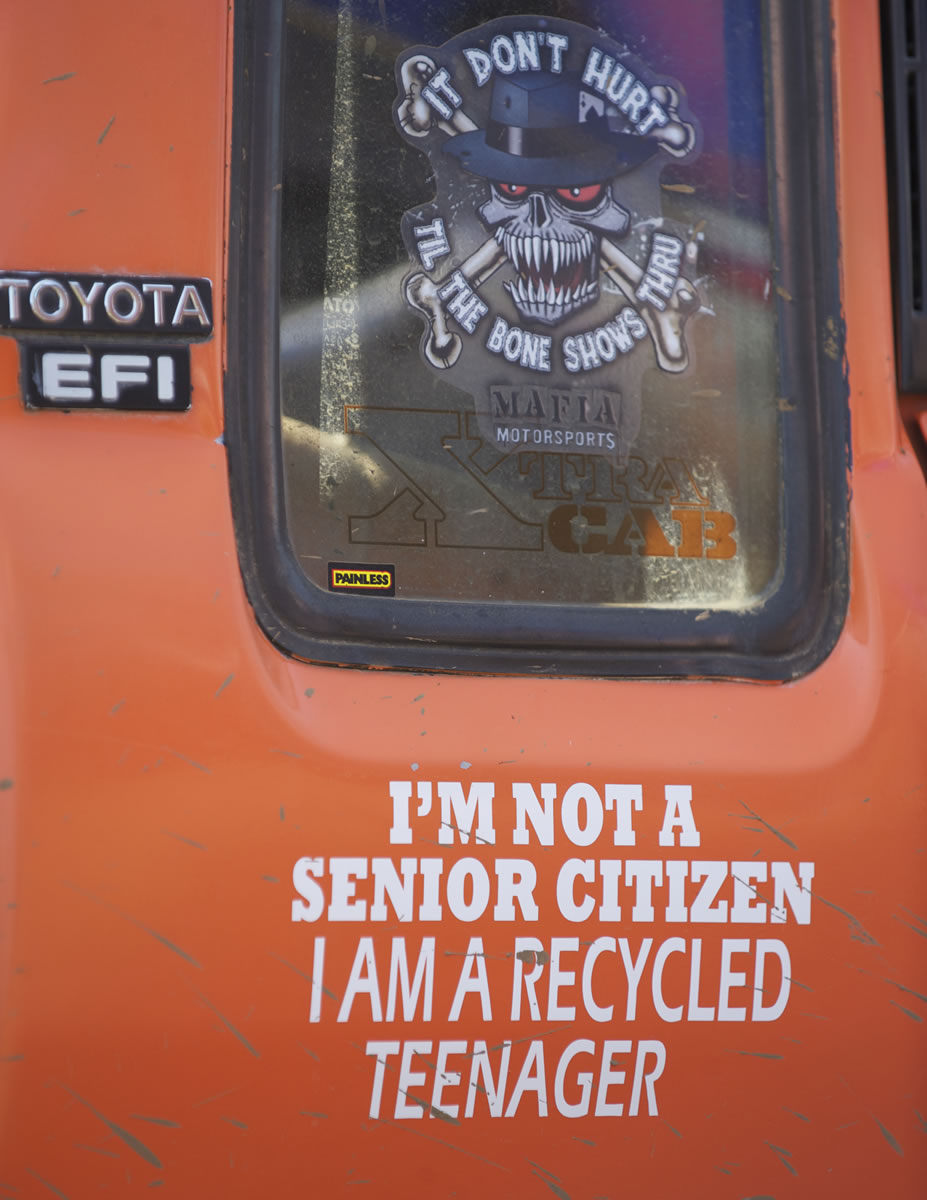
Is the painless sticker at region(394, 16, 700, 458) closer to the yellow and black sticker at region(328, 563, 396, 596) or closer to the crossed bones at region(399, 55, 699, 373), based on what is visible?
the crossed bones at region(399, 55, 699, 373)

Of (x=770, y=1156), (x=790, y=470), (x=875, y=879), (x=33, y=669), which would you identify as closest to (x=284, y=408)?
(x=33, y=669)

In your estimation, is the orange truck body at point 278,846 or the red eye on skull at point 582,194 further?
the red eye on skull at point 582,194

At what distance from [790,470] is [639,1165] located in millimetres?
711

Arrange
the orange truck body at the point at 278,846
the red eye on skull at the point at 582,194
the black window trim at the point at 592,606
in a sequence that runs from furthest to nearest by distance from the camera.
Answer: the red eye on skull at the point at 582,194 → the black window trim at the point at 592,606 → the orange truck body at the point at 278,846

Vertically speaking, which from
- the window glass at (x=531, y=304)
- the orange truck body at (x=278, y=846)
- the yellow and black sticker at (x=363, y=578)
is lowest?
the orange truck body at (x=278, y=846)

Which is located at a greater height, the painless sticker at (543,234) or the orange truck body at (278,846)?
the painless sticker at (543,234)

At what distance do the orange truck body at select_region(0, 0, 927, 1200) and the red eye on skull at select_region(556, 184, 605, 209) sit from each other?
1.14 feet

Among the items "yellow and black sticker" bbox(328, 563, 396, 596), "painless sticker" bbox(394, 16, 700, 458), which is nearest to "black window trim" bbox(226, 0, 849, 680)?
"yellow and black sticker" bbox(328, 563, 396, 596)

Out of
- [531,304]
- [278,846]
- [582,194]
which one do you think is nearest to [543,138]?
[582,194]

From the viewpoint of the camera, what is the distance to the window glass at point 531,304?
121 centimetres

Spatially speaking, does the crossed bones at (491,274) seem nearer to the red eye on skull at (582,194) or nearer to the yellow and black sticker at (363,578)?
the red eye on skull at (582,194)

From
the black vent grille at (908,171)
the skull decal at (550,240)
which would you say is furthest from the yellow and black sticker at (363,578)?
the black vent grille at (908,171)

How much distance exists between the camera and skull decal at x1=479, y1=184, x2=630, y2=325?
1.26 metres

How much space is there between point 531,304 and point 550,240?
7 centimetres
